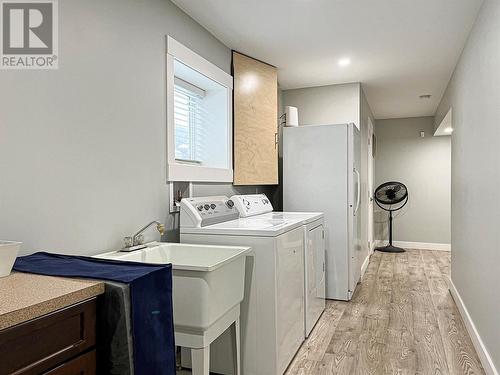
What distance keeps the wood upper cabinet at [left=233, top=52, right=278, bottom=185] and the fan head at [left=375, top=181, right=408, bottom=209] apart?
3.38m

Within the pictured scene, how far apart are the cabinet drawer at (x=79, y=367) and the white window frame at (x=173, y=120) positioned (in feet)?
4.58

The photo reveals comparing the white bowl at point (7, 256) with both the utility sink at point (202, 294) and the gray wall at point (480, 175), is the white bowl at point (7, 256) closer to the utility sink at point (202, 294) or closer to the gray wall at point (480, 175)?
the utility sink at point (202, 294)

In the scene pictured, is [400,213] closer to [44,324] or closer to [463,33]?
[463,33]

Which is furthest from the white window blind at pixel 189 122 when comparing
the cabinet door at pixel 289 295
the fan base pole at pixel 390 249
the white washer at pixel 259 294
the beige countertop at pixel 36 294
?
the fan base pole at pixel 390 249

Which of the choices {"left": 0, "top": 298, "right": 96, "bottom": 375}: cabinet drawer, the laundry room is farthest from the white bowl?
{"left": 0, "top": 298, "right": 96, "bottom": 375}: cabinet drawer

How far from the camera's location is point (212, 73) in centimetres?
289

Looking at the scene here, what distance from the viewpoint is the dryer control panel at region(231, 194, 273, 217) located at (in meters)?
2.96

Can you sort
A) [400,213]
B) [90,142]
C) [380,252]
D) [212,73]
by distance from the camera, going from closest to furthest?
[90,142], [212,73], [380,252], [400,213]

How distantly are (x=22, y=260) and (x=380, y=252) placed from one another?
594cm

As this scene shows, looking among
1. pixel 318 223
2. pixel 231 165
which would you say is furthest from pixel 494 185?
pixel 231 165

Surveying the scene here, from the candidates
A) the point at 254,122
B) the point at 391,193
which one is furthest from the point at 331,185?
the point at 391,193

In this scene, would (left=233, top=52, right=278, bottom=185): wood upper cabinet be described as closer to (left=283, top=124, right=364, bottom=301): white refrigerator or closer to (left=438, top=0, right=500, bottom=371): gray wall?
(left=283, top=124, right=364, bottom=301): white refrigerator

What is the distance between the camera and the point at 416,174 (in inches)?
263

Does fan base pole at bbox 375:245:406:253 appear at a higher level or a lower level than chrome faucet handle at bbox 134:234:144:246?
lower
